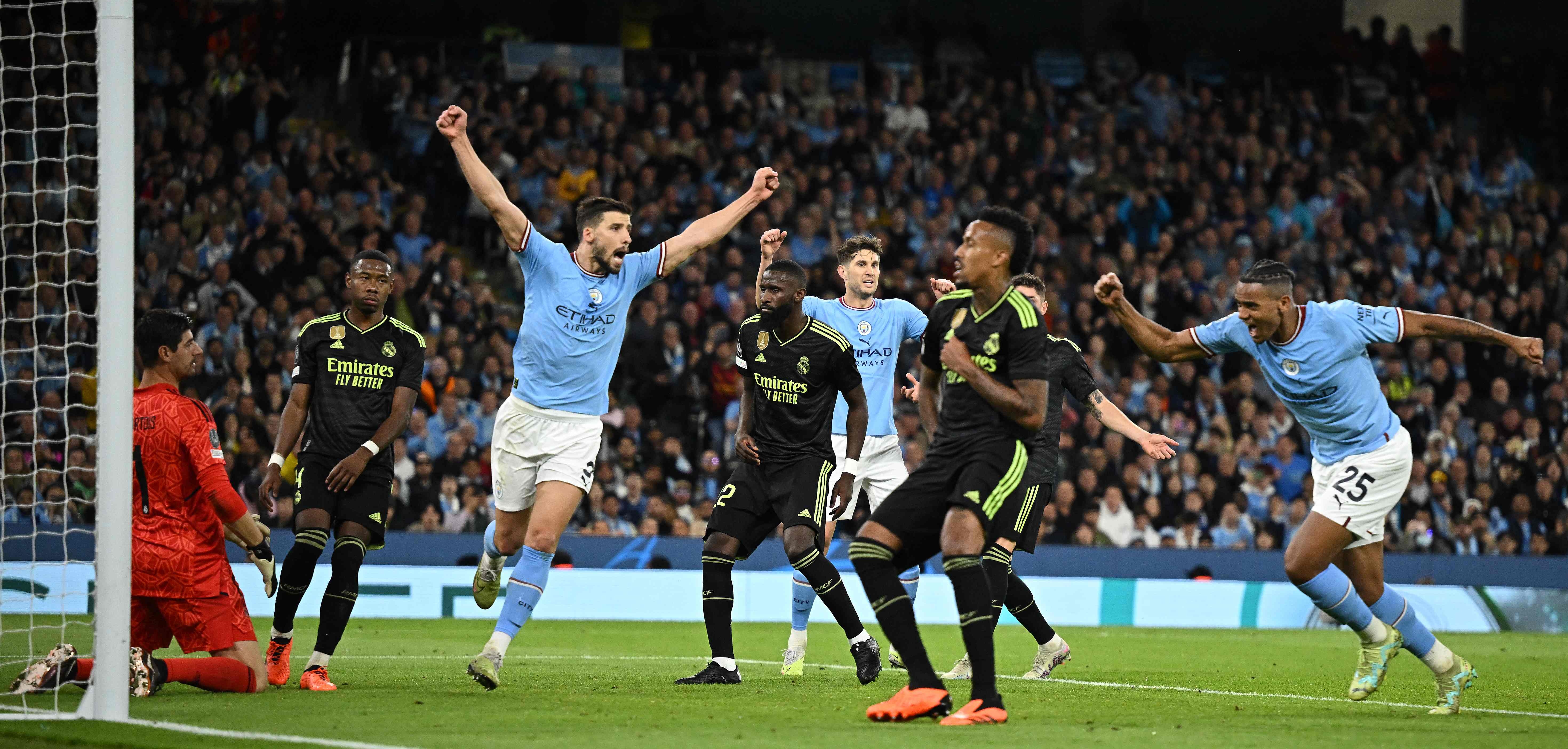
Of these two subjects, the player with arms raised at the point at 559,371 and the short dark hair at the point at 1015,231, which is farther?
the player with arms raised at the point at 559,371

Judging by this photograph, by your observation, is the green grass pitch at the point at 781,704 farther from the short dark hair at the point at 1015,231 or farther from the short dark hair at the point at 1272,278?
the short dark hair at the point at 1272,278

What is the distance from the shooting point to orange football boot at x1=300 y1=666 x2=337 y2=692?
25.8 ft

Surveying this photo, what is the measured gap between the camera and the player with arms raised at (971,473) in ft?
21.2

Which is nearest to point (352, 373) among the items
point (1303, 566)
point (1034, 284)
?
point (1034, 284)

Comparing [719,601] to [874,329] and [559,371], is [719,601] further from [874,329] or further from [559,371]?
[874,329]

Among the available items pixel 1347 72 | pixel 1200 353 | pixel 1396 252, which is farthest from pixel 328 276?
pixel 1347 72

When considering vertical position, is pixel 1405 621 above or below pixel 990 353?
below

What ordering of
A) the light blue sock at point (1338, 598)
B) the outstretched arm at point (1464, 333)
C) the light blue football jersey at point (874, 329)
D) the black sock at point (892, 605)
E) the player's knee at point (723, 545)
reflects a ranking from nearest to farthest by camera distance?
the black sock at point (892, 605), the outstretched arm at point (1464, 333), the light blue sock at point (1338, 598), the player's knee at point (723, 545), the light blue football jersey at point (874, 329)

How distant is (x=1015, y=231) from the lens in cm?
677

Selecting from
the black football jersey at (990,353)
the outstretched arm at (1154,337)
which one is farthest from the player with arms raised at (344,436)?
the outstretched arm at (1154,337)

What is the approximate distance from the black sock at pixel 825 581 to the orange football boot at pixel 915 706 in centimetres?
200

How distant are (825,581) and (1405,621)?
302cm

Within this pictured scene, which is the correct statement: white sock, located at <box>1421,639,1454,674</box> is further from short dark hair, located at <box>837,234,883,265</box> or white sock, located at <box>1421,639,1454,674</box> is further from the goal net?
the goal net

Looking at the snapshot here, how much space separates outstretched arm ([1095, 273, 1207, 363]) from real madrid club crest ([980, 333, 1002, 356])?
0.98m
